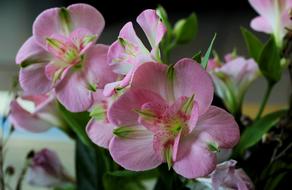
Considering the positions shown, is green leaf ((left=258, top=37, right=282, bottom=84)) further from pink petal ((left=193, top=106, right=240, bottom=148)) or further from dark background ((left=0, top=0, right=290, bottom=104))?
dark background ((left=0, top=0, right=290, bottom=104))

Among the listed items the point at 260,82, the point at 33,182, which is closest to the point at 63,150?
the point at 33,182

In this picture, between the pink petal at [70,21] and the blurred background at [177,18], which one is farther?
the blurred background at [177,18]

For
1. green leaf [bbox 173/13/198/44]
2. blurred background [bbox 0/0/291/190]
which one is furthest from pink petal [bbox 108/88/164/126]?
blurred background [bbox 0/0/291/190]

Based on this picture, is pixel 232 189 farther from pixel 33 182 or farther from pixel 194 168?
pixel 33 182

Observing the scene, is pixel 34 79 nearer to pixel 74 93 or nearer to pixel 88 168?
pixel 74 93

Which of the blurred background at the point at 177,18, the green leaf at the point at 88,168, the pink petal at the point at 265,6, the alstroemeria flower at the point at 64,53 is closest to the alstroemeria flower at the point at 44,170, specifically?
the green leaf at the point at 88,168

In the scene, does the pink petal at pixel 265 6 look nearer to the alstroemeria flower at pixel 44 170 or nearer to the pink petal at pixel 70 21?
the pink petal at pixel 70 21

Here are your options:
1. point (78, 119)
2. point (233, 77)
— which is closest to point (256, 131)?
point (233, 77)
